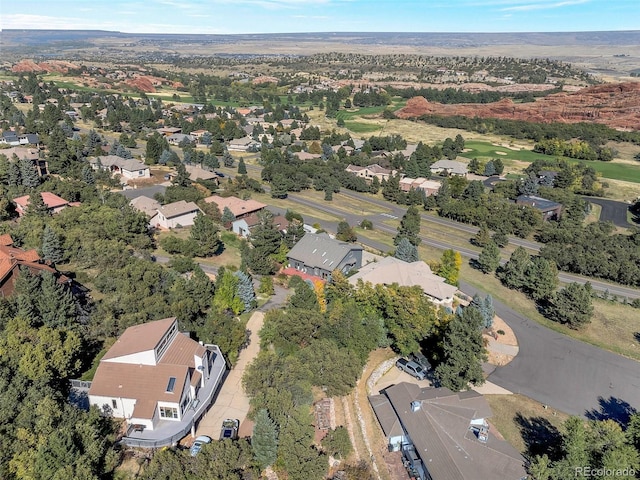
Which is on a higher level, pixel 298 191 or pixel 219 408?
pixel 219 408

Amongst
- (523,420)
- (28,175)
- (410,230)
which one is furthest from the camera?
(28,175)

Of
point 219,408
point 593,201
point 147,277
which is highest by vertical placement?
point 147,277

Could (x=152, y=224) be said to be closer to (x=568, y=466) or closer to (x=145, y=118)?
(x=568, y=466)

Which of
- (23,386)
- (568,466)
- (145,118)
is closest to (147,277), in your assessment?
(23,386)

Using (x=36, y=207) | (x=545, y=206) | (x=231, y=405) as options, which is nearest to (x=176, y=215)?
(x=36, y=207)

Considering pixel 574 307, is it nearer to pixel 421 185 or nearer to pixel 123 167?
pixel 421 185

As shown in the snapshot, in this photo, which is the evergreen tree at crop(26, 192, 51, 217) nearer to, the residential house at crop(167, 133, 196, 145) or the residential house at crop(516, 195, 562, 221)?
the residential house at crop(167, 133, 196, 145)

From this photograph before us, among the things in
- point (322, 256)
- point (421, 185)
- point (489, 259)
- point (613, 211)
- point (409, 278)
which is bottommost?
point (613, 211)
